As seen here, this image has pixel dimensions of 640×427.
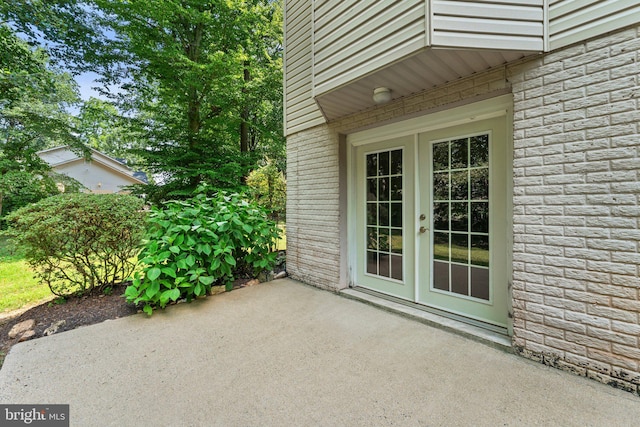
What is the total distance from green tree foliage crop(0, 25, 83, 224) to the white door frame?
6.65m

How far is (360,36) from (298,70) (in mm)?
2069

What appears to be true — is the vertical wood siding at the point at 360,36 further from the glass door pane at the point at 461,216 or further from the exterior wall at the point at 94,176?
the exterior wall at the point at 94,176

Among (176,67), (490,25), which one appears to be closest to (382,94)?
(490,25)

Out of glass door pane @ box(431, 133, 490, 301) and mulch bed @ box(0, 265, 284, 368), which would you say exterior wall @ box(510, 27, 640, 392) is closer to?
glass door pane @ box(431, 133, 490, 301)

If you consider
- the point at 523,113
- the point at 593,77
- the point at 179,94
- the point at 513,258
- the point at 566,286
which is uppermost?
the point at 179,94

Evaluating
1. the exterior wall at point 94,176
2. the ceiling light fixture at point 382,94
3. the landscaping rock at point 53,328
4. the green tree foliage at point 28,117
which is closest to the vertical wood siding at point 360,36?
the ceiling light fixture at point 382,94

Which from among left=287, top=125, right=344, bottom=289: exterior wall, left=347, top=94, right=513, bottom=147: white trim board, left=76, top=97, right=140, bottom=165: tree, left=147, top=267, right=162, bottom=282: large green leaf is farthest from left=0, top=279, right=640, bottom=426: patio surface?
left=76, top=97, right=140, bottom=165: tree

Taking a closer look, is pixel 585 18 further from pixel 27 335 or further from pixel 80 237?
pixel 27 335

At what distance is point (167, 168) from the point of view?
6.13 meters

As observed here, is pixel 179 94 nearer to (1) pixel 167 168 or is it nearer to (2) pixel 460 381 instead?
(1) pixel 167 168

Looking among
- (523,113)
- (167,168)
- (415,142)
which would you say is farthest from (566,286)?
(167,168)

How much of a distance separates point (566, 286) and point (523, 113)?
52.2 inches

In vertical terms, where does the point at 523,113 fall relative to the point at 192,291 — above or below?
above

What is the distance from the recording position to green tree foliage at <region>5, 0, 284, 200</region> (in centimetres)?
566
